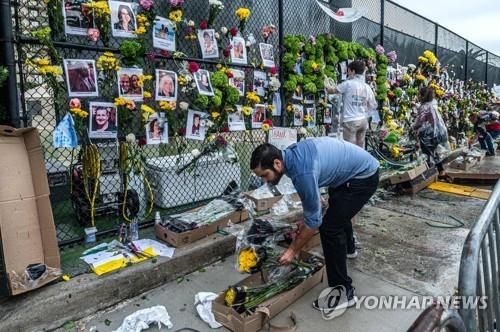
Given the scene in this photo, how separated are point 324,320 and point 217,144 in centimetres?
279

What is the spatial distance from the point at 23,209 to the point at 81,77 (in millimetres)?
1467

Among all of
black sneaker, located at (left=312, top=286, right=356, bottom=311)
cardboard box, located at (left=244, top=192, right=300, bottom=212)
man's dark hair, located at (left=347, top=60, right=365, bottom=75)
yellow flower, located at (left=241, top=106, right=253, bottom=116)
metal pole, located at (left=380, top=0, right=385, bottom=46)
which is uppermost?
metal pole, located at (left=380, top=0, right=385, bottom=46)

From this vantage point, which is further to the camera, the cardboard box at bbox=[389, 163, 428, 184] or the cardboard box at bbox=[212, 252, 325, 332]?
the cardboard box at bbox=[389, 163, 428, 184]

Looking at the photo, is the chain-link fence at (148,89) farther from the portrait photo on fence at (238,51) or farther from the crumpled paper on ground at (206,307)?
the crumpled paper on ground at (206,307)

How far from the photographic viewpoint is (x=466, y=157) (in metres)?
7.98

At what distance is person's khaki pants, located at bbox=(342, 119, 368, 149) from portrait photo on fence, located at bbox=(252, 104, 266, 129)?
4.92ft

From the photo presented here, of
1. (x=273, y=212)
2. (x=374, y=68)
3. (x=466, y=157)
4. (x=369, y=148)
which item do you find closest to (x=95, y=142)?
(x=273, y=212)

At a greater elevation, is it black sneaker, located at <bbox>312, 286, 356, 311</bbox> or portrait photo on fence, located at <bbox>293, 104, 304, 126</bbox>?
portrait photo on fence, located at <bbox>293, 104, 304, 126</bbox>

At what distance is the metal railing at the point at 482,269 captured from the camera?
1.46 meters

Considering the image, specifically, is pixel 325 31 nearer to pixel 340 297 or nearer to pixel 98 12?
pixel 98 12

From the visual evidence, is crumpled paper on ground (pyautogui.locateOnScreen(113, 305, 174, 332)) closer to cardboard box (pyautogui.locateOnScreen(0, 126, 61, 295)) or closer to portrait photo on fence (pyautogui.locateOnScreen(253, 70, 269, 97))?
cardboard box (pyautogui.locateOnScreen(0, 126, 61, 295))

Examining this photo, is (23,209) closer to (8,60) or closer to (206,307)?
(8,60)

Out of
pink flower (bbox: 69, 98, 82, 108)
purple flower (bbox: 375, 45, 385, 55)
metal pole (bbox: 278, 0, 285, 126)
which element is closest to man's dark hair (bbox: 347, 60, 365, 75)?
metal pole (bbox: 278, 0, 285, 126)

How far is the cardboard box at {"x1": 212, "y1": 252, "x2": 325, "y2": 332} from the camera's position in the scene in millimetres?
2506
